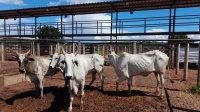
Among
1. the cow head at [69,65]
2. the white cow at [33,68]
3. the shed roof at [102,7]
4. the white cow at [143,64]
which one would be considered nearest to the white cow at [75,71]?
the cow head at [69,65]

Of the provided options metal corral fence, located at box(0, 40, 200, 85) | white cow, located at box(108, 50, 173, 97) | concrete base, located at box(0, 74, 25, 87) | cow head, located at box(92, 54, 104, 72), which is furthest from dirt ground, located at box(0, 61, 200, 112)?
metal corral fence, located at box(0, 40, 200, 85)

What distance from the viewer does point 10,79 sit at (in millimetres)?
8344

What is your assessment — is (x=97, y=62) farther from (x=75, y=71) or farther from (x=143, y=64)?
(x=75, y=71)

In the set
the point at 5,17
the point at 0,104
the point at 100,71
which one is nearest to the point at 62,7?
the point at 5,17

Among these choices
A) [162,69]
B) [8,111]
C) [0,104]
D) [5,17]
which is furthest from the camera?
[5,17]

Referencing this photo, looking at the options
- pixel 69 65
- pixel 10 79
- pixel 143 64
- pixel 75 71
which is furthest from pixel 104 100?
pixel 10 79

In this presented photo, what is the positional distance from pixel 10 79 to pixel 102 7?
10.2 metres

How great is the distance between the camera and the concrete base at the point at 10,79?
798 cm

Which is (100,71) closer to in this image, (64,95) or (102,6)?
(64,95)

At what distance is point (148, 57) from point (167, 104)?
159 centimetres

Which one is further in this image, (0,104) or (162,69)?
(162,69)

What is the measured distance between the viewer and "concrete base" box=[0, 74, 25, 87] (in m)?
7.98

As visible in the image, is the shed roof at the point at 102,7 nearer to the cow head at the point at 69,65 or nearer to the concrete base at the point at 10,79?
the concrete base at the point at 10,79

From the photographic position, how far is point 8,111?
560 cm
